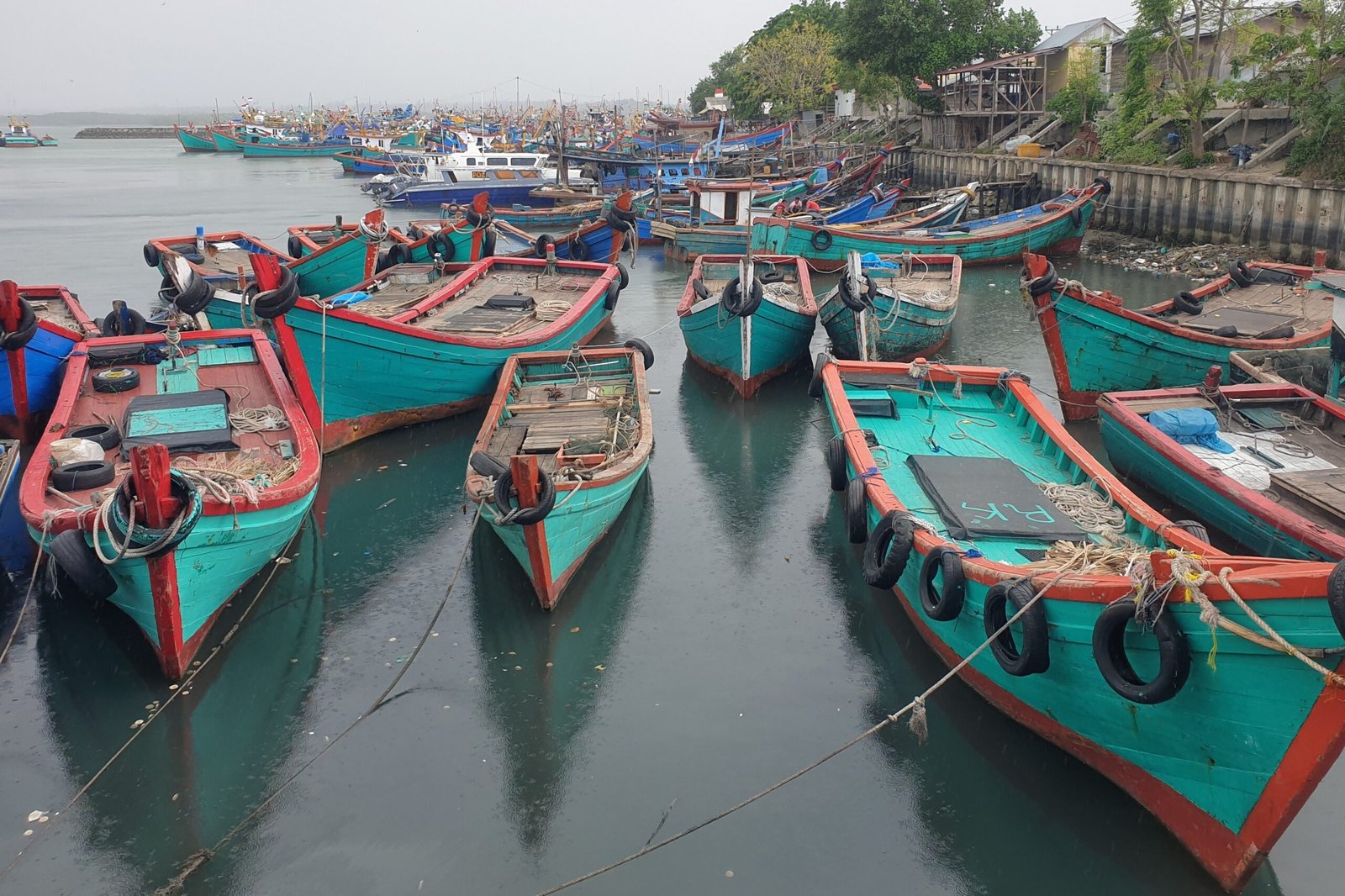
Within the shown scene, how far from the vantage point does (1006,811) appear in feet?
21.4

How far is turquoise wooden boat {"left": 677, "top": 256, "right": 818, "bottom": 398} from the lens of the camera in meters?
14.0

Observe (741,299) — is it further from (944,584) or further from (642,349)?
(944,584)

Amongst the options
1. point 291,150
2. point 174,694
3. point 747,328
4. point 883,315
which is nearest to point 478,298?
point 747,328

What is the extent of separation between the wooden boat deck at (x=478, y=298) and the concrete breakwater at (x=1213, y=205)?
1537 cm

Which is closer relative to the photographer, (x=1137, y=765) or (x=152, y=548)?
(x=1137, y=765)

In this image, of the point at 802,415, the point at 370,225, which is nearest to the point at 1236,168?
the point at 802,415

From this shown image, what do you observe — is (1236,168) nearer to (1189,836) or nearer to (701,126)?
(1189,836)

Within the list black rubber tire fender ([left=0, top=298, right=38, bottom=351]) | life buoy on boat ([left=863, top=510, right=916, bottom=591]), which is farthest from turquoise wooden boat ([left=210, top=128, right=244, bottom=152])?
life buoy on boat ([left=863, top=510, right=916, bottom=591])

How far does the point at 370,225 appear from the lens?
62.6 ft

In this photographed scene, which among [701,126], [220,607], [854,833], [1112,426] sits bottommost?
[854,833]

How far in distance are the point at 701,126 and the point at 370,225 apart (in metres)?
52.2

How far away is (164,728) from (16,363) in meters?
6.82

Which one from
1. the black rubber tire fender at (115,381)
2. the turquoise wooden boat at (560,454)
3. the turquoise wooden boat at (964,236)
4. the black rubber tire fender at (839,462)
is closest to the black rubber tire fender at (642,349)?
the turquoise wooden boat at (560,454)

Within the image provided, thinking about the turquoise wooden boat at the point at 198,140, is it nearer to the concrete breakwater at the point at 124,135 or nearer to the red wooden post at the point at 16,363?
the concrete breakwater at the point at 124,135
